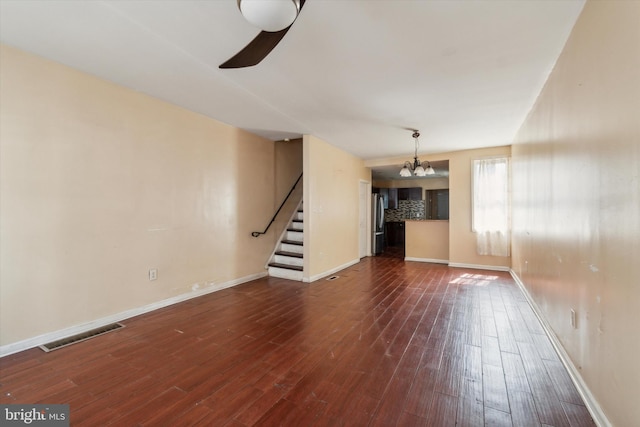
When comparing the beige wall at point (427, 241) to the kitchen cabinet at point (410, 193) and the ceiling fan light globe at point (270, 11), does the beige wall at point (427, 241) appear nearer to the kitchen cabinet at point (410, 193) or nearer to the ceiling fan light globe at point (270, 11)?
the kitchen cabinet at point (410, 193)

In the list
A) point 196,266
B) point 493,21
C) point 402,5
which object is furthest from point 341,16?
point 196,266

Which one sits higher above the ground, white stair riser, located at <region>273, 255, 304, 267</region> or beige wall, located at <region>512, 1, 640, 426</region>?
beige wall, located at <region>512, 1, 640, 426</region>

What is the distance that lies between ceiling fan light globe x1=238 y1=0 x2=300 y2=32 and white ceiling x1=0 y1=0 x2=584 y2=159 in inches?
23.7

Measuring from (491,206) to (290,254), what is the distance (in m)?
4.21

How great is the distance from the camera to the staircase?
4.80 metres

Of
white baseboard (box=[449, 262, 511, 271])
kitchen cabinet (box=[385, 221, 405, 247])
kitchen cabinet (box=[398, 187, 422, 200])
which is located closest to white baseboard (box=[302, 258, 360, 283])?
white baseboard (box=[449, 262, 511, 271])

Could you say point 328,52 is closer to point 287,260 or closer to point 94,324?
point 94,324

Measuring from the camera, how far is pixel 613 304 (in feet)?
4.44

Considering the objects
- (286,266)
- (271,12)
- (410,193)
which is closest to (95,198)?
(271,12)

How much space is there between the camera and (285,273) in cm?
484

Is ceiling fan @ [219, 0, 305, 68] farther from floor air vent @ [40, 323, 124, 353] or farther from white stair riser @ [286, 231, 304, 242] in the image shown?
white stair riser @ [286, 231, 304, 242]

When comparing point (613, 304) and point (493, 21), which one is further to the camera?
point (493, 21)

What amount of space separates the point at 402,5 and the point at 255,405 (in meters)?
2.73

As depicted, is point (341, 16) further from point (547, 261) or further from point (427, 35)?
point (547, 261)
